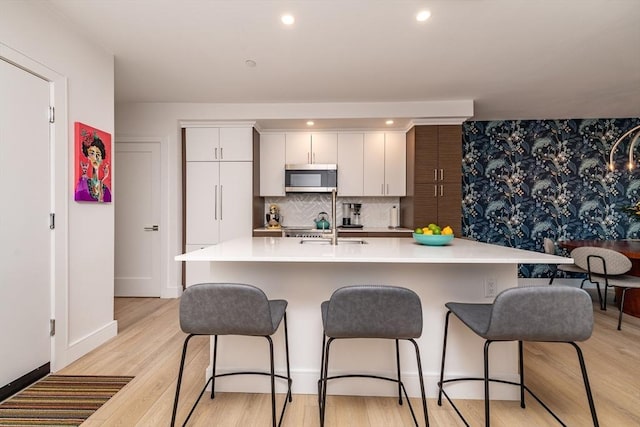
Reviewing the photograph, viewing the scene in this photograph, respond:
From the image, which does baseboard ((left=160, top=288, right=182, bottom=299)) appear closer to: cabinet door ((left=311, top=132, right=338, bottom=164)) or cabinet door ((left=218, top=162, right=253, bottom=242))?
cabinet door ((left=218, top=162, right=253, bottom=242))

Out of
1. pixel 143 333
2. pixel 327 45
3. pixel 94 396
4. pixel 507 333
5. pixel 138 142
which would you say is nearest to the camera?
pixel 507 333

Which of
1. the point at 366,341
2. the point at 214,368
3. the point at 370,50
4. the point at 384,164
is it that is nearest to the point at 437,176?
the point at 384,164

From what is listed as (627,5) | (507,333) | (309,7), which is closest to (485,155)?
(627,5)

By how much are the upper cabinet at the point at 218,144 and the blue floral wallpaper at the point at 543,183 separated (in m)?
3.21

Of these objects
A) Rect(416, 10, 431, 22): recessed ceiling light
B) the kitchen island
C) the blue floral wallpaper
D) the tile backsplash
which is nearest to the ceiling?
Rect(416, 10, 431, 22): recessed ceiling light

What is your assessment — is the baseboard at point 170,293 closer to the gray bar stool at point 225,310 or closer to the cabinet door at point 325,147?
the cabinet door at point 325,147

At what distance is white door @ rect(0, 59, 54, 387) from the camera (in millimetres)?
1914

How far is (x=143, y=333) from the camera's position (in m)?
2.98

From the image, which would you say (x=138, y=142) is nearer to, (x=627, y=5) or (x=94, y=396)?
(x=94, y=396)

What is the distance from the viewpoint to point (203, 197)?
425 cm

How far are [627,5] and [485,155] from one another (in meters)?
2.73

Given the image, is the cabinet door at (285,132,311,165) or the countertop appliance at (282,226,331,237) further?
the cabinet door at (285,132,311,165)

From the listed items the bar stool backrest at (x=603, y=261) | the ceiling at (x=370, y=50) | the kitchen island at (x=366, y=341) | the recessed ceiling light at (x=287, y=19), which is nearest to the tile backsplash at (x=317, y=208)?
the ceiling at (x=370, y=50)

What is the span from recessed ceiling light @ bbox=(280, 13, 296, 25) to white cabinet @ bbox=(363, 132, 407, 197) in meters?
2.38
